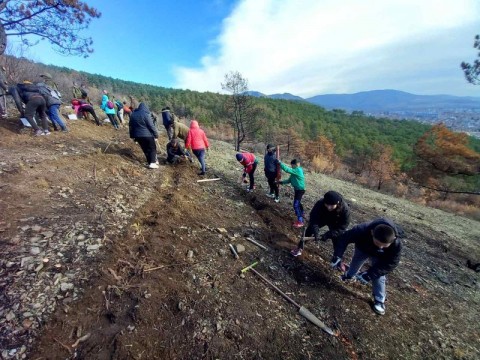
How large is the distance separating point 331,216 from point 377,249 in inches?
43.9

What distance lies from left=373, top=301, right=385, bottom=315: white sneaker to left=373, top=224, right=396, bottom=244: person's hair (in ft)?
4.88

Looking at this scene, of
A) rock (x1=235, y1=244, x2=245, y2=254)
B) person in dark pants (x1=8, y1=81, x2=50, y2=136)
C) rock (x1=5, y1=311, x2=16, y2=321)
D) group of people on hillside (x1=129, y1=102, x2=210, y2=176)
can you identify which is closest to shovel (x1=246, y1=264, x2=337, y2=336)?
rock (x1=235, y1=244, x2=245, y2=254)

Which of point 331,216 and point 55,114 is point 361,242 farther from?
point 55,114

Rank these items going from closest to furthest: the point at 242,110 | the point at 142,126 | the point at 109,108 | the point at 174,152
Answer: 1. the point at 142,126
2. the point at 174,152
3. the point at 109,108
4. the point at 242,110

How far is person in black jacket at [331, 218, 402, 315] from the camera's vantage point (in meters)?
3.68

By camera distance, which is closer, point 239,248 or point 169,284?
point 169,284

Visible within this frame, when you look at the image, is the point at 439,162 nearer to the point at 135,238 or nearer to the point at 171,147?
the point at 171,147

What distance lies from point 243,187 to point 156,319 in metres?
6.08

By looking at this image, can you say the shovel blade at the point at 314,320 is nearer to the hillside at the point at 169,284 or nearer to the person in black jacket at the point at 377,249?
the hillside at the point at 169,284

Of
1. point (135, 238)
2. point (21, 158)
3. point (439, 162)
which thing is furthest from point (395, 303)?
point (439, 162)

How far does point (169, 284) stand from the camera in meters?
3.83

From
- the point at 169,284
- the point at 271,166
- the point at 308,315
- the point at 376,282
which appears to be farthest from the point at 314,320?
the point at 271,166

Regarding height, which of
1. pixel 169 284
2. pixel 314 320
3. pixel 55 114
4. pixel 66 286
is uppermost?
pixel 55 114

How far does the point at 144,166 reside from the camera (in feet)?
27.4
